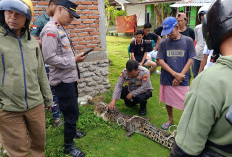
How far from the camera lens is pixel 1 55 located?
68.7 inches

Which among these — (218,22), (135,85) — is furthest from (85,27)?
(218,22)

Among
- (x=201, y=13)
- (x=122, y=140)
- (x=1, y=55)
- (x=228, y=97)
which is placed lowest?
(x=122, y=140)

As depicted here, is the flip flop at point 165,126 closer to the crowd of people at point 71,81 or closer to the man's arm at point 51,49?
the crowd of people at point 71,81

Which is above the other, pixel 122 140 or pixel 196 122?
pixel 196 122

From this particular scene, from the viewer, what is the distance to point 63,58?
2.32 metres

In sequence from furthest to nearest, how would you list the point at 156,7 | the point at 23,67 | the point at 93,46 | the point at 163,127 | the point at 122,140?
the point at 156,7 < the point at 93,46 < the point at 163,127 < the point at 122,140 < the point at 23,67

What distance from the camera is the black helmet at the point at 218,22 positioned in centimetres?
93

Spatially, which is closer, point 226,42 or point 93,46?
point 226,42

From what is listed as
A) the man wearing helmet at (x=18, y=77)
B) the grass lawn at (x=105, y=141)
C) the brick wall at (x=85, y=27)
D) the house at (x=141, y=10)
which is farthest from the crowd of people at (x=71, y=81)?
the house at (x=141, y=10)

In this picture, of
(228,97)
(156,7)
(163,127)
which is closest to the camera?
(228,97)

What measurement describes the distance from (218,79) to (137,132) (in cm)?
258

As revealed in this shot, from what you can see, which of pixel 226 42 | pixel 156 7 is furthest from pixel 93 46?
pixel 156 7

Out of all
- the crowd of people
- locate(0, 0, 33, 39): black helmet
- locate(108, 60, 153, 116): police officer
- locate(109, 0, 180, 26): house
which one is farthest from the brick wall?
locate(109, 0, 180, 26): house

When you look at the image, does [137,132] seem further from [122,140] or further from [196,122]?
[196,122]
